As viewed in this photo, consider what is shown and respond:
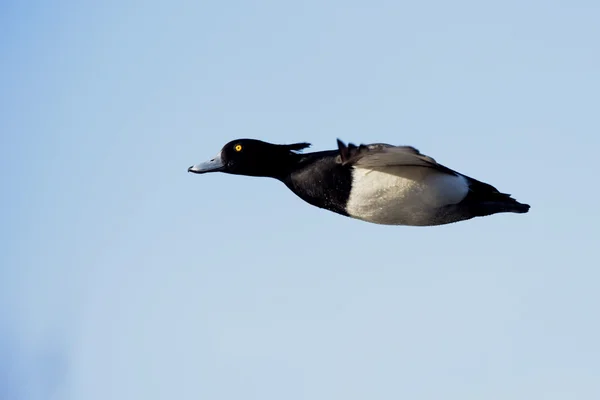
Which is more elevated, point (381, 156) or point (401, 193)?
point (381, 156)

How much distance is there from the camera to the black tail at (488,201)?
1284cm

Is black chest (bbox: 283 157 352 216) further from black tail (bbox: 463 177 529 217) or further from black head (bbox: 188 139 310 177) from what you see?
black tail (bbox: 463 177 529 217)

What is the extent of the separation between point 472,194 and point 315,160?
1736mm

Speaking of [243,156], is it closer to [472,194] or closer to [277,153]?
[277,153]

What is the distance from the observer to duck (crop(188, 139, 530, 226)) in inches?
474

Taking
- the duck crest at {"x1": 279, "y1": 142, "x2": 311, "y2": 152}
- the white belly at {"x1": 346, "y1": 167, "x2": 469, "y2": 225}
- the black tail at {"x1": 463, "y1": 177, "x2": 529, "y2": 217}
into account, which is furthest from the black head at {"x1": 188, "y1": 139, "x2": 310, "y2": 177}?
the black tail at {"x1": 463, "y1": 177, "x2": 529, "y2": 217}

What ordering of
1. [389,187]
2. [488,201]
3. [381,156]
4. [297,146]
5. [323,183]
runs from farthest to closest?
1. [297,146]
2. [488,201]
3. [323,183]
4. [389,187]
5. [381,156]

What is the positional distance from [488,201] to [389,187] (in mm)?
1273

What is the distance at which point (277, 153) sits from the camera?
1346 cm

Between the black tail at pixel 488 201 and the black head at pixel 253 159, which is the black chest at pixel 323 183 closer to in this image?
the black head at pixel 253 159

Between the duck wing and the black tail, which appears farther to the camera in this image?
the black tail

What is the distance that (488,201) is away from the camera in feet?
42.7

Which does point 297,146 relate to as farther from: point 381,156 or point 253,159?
point 381,156

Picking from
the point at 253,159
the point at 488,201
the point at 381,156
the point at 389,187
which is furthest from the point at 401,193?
the point at 253,159
